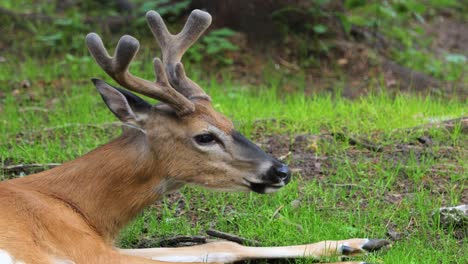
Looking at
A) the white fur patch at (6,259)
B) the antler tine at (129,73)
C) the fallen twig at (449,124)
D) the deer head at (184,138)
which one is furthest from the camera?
the fallen twig at (449,124)

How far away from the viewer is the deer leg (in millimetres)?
4754

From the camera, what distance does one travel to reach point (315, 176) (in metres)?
6.00

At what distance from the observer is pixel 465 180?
584cm

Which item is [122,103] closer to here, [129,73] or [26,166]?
[129,73]

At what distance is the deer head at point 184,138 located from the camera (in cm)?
454

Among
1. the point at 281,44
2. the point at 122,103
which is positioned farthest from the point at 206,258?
the point at 281,44

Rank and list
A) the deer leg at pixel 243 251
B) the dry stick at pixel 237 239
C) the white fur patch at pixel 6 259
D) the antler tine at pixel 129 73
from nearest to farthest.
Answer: the white fur patch at pixel 6 259 → the antler tine at pixel 129 73 → the deer leg at pixel 243 251 → the dry stick at pixel 237 239

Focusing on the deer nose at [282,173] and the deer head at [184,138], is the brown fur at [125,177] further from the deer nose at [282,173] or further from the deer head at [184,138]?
the deer nose at [282,173]

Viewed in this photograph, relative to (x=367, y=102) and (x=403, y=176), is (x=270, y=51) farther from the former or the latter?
(x=403, y=176)

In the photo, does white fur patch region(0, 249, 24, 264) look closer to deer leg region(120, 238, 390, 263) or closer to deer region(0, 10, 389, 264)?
deer region(0, 10, 389, 264)

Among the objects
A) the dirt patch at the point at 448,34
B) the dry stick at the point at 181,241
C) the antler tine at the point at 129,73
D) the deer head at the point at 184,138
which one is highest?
the antler tine at the point at 129,73

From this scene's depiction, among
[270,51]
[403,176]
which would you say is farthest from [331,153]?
[270,51]

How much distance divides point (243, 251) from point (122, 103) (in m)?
1.07

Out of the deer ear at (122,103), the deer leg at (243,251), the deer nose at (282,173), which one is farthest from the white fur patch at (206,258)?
the deer ear at (122,103)
